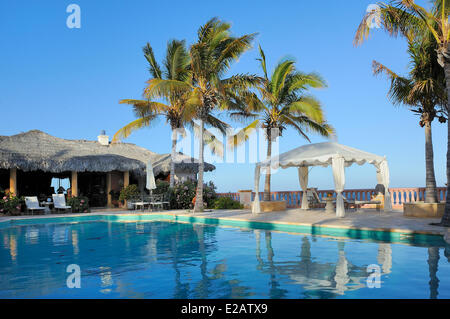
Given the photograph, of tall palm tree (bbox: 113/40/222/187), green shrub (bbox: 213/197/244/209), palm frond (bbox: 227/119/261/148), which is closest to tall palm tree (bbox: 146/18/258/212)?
palm frond (bbox: 227/119/261/148)

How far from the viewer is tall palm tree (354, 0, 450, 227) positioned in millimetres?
8617

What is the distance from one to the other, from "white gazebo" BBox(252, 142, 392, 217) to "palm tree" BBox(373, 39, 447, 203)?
139 centimetres

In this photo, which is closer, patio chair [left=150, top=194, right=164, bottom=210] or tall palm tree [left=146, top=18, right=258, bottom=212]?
tall palm tree [left=146, top=18, right=258, bottom=212]

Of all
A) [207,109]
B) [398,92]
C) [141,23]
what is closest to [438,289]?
[398,92]

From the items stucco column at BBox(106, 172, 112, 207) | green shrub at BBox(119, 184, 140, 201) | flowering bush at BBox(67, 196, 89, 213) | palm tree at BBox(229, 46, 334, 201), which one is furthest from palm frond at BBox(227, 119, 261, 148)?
stucco column at BBox(106, 172, 112, 207)

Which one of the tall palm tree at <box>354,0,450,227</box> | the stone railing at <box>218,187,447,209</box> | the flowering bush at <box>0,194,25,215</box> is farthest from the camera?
the flowering bush at <box>0,194,25,215</box>

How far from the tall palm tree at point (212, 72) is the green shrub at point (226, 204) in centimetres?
259

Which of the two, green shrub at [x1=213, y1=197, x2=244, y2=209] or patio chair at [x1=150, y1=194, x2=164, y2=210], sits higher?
patio chair at [x1=150, y1=194, x2=164, y2=210]

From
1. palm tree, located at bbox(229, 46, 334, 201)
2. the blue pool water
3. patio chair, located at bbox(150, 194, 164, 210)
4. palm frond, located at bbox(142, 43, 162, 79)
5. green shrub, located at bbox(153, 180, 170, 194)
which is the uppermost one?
palm frond, located at bbox(142, 43, 162, 79)

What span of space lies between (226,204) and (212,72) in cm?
630

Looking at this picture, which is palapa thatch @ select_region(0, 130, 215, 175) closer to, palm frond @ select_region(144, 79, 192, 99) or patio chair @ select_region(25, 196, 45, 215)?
patio chair @ select_region(25, 196, 45, 215)

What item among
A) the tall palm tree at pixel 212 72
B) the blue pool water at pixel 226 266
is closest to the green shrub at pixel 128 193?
the tall palm tree at pixel 212 72

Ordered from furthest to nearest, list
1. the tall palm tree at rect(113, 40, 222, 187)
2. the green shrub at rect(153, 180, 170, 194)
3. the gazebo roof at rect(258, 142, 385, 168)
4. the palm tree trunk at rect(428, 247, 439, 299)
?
the green shrub at rect(153, 180, 170, 194) → the tall palm tree at rect(113, 40, 222, 187) → the gazebo roof at rect(258, 142, 385, 168) → the palm tree trunk at rect(428, 247, 439, 299)
